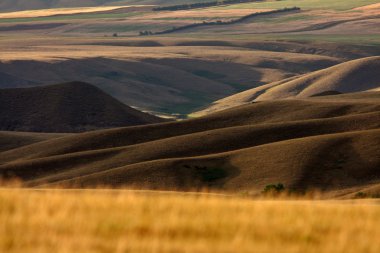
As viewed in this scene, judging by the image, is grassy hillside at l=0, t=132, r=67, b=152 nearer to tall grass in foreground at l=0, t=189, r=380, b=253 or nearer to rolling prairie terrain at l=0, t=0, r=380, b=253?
rolling prairie terrain at l=0, t=0, r=380, b=253

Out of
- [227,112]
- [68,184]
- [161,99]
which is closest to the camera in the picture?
[68,184]

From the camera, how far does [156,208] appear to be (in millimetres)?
15539

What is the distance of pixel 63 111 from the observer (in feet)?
372

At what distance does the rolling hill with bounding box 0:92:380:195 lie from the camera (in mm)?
55219

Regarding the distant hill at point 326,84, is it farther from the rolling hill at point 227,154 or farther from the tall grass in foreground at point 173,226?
the tall grass in foreground at point 173,226

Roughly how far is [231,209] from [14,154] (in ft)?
203

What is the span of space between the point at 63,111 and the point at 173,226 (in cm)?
10029

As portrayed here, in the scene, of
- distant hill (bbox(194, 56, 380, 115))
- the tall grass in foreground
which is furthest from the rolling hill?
distant hill (bbox(194, 56, 380, 115))

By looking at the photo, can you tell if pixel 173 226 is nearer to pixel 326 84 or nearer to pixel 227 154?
pixel 227 154

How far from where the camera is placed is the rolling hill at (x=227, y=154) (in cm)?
5522

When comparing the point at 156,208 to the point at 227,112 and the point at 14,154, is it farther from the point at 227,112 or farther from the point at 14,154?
the point at 227,112

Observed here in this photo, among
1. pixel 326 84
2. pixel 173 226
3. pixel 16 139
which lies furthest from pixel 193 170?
pixel 326 84

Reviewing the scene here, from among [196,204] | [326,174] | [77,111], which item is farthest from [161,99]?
[196,204]

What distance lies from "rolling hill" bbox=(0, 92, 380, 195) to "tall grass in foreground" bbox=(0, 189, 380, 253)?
34808mm
